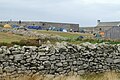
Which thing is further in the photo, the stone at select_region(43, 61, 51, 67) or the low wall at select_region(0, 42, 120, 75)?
the stone at select_region(43, 61, 51, 67)

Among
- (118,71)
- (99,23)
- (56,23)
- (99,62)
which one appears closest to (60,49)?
(99,62)

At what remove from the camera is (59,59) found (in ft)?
44.5

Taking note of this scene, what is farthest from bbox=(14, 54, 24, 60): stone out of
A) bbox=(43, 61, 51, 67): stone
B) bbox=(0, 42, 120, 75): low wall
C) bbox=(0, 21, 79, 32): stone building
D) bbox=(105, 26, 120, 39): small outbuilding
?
bbox=(0, 21, 79, 32): stone building

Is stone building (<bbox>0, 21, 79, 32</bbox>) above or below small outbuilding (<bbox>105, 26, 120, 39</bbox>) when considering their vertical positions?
below

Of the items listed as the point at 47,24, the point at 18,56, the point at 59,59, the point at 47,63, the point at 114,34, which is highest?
the point at 18,56

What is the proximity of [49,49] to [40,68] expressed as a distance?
893 millimetres

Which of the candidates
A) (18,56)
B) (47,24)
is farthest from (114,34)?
(47,24)

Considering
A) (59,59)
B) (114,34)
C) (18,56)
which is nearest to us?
(18,56)

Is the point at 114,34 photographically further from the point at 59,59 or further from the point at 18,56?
the point at 18,56

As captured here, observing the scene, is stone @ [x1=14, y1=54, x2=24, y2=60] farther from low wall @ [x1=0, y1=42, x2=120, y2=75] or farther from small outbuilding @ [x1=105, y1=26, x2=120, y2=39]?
small outbuilding @ [x1=105, y1=26, x2=120, y2=39]

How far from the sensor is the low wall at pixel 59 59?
1255cm

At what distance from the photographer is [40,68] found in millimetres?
13039

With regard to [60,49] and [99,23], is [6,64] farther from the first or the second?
[99,23]

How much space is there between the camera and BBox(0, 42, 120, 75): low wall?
41.2 feet
